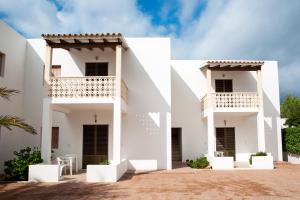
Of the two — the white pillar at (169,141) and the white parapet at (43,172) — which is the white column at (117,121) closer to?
the white parapet at (43,172)

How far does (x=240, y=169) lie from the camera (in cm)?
1485

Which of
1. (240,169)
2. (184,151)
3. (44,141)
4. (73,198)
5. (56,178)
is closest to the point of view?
(73,198)

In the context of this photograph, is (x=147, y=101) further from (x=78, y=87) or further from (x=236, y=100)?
(x=236, y=100)

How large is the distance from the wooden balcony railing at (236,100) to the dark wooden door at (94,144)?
19.7 ft

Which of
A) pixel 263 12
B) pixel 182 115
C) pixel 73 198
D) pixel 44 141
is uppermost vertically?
pixel 263 12

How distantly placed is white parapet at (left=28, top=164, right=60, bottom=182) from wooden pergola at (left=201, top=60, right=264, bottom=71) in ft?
32.2

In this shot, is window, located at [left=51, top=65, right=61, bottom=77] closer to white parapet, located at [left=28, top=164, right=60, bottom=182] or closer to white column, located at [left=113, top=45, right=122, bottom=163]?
white column, located at [left=113, top=45, right=122, bottom=163]

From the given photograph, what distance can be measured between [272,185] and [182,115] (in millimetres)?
8355

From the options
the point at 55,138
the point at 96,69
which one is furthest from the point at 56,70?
the point at 55,138

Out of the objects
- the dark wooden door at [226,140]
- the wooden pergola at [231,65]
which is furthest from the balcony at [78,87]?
the dark wooden door at [226,140]

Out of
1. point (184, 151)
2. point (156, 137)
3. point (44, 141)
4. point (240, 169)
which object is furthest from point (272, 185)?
point (44, 141)

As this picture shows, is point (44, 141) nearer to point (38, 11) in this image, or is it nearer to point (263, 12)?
point (38, 11)

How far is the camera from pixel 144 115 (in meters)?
15.0

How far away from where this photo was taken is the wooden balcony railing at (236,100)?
1628 cm
